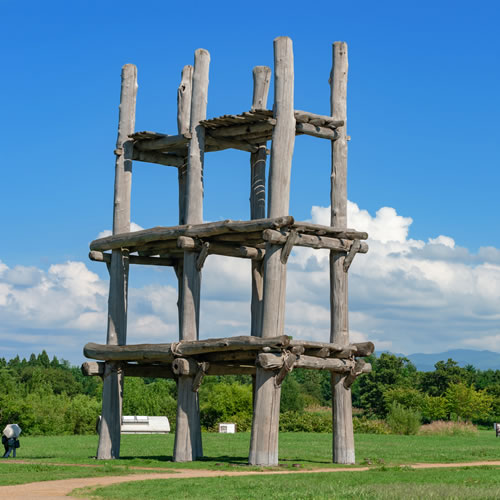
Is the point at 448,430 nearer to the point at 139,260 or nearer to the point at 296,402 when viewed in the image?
the point at 296,402

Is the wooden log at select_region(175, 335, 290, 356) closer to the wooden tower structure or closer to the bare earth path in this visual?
the wooden tower structure

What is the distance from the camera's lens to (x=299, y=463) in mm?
27000

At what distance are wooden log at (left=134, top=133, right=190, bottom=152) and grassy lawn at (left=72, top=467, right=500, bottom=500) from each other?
11343 mm

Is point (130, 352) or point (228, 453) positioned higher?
point (130, 352)

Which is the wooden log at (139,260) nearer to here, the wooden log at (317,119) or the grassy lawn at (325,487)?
the wooden log at (317,119)

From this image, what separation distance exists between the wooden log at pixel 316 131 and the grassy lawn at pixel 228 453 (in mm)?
9234

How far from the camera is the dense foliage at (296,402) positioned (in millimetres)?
52375

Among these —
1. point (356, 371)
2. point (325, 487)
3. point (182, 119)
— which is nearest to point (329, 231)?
point (356, 371)

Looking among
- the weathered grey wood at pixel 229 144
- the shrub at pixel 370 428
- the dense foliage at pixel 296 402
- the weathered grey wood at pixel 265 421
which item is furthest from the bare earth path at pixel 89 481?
the dense foliage at pixel 296 402

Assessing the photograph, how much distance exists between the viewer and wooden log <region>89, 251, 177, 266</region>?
1235 inches

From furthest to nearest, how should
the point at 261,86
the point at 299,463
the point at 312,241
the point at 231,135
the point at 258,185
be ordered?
the point at 258,185 < the point at 261,86 < the point at 231,135 < the point at 312,241 < the point at 299,463

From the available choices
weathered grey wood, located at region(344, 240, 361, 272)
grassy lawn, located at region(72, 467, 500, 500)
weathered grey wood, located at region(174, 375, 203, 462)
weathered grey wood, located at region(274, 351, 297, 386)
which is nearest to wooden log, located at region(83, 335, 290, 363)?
weathered grey wood, located at region(274, 351, 297, 386)

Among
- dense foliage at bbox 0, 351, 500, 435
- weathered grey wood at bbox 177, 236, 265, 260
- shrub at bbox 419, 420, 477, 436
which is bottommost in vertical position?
shrub at bbox 419, 420, 477, 436

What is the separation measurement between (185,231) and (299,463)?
7.18 meters
